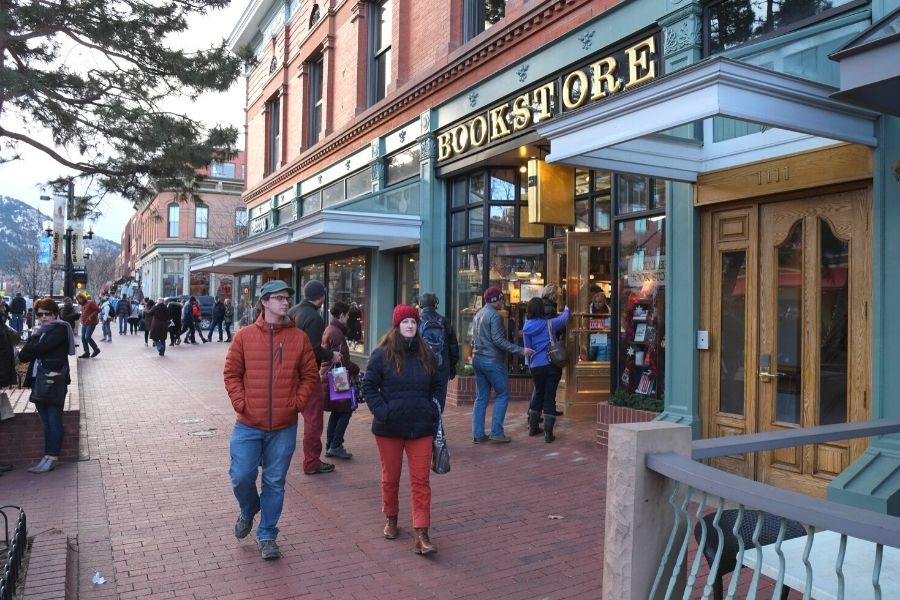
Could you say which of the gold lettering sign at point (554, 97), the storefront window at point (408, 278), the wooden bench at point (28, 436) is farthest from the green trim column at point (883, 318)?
the storefront window at point (408, 278)

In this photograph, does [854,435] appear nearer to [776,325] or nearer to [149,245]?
[776,325]

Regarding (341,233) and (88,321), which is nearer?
(341,233)

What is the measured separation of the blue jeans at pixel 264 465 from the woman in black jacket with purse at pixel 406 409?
2.10 ft

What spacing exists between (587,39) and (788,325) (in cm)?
453

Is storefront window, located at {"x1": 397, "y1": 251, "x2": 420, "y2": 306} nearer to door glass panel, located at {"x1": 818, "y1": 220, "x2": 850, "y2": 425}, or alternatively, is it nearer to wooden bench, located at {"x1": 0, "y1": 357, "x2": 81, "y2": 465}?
wooden bench, located at {"x1": 0, "y1": 357, "x2": 81, "y2": 465}

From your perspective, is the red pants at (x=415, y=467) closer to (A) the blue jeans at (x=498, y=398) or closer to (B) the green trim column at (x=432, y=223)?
(A) the blue jeans at (x=498, y=398)

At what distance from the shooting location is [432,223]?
12.3 m

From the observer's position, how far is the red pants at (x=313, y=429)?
6598 millimetres

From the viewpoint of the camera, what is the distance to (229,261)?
19453 mm

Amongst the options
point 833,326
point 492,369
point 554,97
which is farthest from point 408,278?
point 833,326

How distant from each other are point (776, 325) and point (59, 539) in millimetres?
5891

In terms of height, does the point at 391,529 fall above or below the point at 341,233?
below

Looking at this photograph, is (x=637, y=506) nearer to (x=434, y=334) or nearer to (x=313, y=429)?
(x=313, y=429)

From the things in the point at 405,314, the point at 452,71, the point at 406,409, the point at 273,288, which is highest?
the point at 452,71
